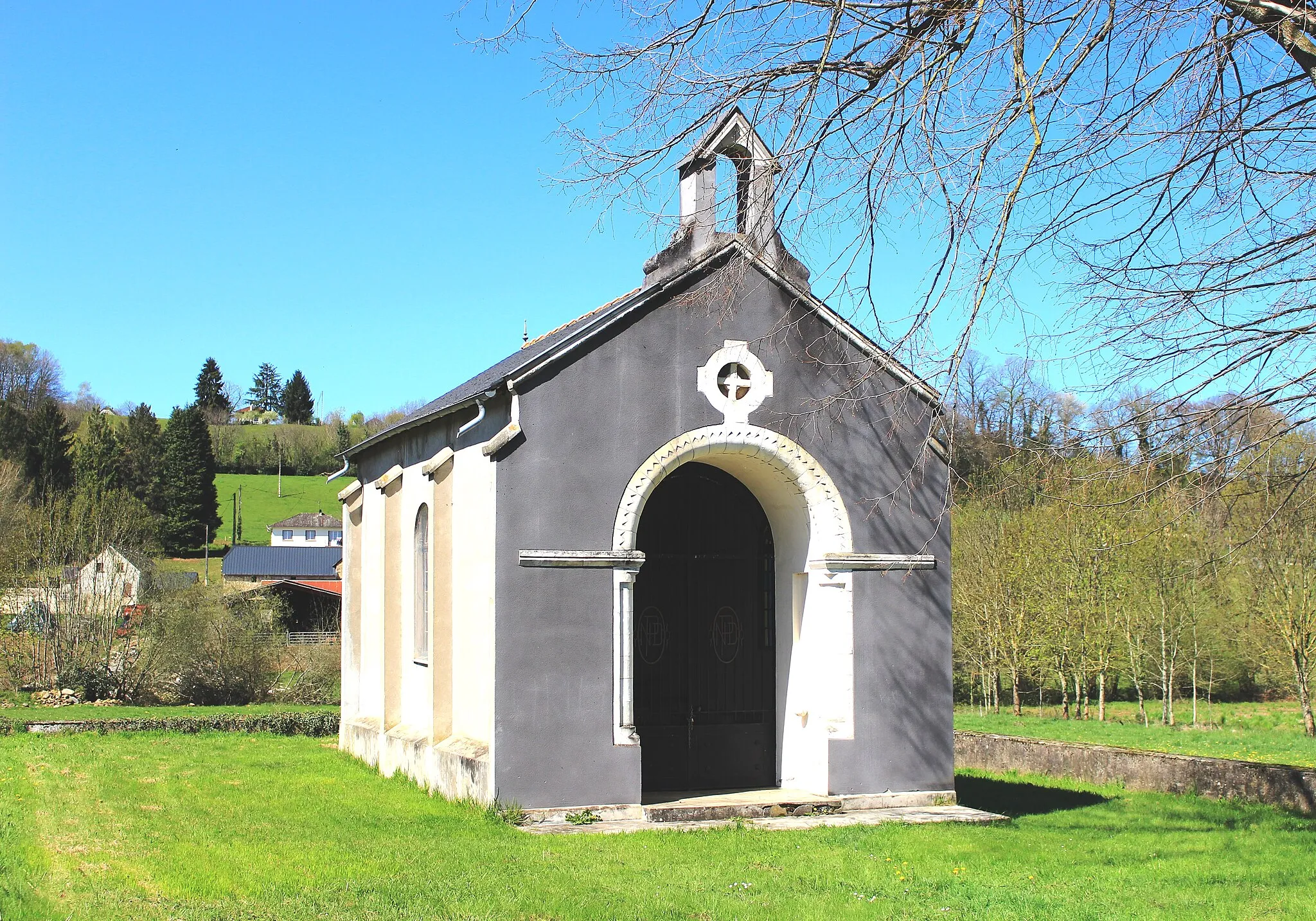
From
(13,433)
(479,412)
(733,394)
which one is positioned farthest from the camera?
(13,433)

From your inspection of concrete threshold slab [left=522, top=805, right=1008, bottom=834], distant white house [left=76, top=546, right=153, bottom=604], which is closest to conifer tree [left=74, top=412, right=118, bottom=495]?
distant white house [left=76, top=546, right=153, bottom=604]

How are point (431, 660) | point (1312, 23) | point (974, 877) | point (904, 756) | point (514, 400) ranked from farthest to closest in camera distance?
point (431, 660) → point (904, 756) → point (514, 400) → point (974, 877) → point (1312, 23)

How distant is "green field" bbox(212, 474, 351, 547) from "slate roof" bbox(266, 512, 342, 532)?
0.93 meters

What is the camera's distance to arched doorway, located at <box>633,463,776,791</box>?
46.7ft

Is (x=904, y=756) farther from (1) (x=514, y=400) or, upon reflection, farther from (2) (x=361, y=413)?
(2) (x=361, y=413)

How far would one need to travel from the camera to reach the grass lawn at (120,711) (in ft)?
81.8

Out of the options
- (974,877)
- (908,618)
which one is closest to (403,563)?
(908,618)

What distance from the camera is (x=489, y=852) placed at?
1025 cm

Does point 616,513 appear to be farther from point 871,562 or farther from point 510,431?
point 871,562

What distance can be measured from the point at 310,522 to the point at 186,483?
9.34m

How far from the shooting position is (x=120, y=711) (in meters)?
Result: 27.1

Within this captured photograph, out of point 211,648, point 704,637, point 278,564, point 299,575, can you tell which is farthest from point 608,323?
point 278,564

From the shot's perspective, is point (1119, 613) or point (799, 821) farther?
point (1119, 613)

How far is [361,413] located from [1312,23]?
123879mm
